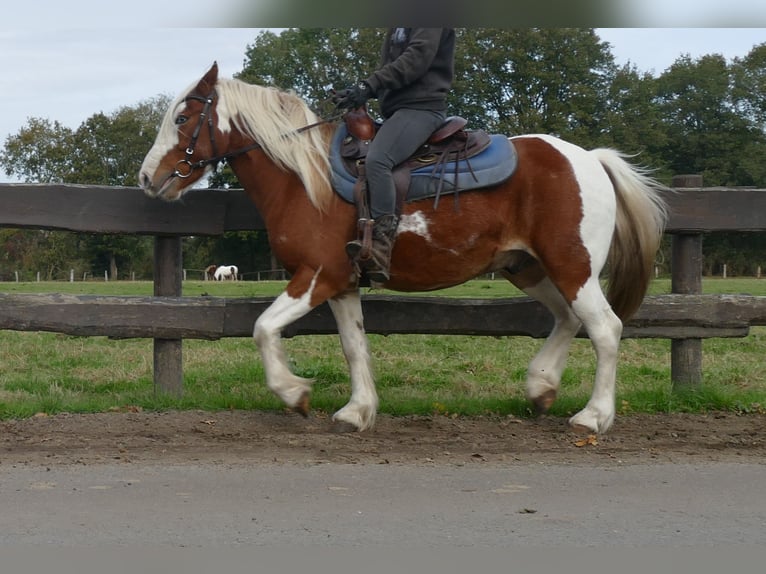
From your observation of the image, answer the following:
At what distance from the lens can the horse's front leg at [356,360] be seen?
18.9 ft

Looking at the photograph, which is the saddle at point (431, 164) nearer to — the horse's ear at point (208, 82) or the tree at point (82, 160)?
the horse's ear at point (208, 82)

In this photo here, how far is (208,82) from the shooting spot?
5.96 meters

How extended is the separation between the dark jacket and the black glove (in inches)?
2.0

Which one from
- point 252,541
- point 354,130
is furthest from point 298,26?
point 354,130

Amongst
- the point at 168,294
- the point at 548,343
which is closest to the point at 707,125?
the point at 548,343

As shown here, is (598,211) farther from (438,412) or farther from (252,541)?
(252,541)

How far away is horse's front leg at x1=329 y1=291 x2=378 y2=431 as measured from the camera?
576 centimetres

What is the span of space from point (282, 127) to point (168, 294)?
1.69 m

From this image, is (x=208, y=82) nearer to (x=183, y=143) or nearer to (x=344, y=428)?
(x=183, y=143)

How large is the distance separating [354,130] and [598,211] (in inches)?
67.1

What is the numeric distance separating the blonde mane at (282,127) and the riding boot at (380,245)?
0.39m

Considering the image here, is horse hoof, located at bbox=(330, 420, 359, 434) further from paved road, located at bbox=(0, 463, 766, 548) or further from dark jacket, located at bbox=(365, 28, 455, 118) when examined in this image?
dark jacket, located at bbox=(365, 28, 455, 118)

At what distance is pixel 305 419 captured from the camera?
6.00m

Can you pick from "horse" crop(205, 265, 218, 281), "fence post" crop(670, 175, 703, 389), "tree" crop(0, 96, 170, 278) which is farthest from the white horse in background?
"fence post" crop(670, 175, 703, 389)
